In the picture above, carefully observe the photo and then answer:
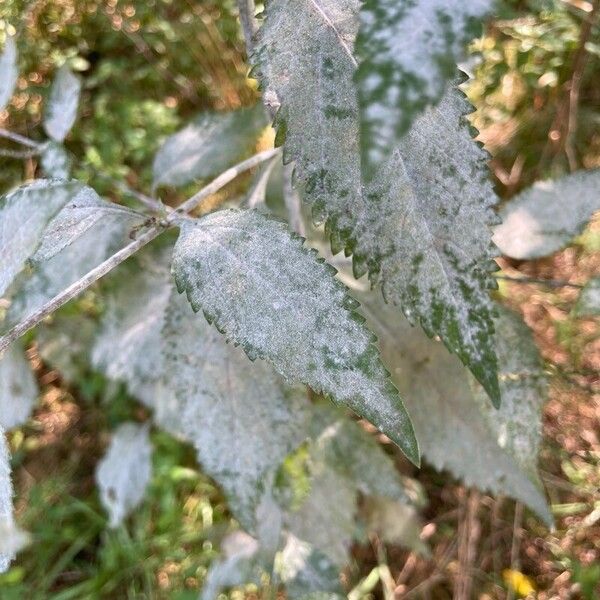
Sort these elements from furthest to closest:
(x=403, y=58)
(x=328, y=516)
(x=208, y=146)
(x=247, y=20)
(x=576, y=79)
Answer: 1. (x=576, y=79)
2. (x=328, y=516)
3. (x=208, y=146)
4. (x=247, y=20)
5. (x=403, y=58)

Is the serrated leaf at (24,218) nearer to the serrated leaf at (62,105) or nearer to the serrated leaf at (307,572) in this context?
the serrated leaf at (62,105)

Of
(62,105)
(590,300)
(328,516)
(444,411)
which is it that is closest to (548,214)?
(590,300)

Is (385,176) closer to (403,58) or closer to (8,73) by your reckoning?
(403,58)

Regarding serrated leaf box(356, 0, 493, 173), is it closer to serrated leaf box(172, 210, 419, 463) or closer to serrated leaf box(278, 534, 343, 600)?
serrated leaf box(172, 210, 419, 463)

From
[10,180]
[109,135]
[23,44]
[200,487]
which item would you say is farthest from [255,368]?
[10,180]

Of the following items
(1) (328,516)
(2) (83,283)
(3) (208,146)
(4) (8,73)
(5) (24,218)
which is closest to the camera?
(5) (24,218)

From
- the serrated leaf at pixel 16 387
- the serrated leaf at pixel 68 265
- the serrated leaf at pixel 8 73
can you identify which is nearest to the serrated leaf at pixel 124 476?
the serrated leaf at pixel 16 387
